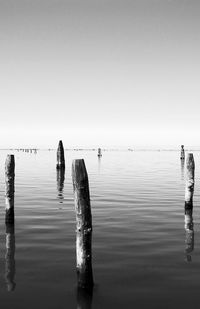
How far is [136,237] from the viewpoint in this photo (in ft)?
43.8

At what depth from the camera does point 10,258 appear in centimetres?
1092

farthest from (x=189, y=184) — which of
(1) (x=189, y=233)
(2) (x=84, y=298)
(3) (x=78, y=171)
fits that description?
(2) (x=84, y=298)

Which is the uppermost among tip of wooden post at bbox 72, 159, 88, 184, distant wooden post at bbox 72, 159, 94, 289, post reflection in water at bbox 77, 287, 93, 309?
tip of wooden post at bbox 72, 159, 88, 184

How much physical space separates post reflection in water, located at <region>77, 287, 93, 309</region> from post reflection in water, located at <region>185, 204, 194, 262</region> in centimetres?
347

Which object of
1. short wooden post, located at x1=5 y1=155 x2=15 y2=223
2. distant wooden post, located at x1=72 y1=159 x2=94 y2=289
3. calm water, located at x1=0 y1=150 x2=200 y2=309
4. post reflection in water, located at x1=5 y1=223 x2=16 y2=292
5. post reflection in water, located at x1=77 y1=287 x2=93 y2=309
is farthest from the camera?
short wooden post, located at x1=5 y1=155 x2=15 y2=223

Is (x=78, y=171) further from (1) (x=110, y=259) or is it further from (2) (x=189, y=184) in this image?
(2) (x=189, y=184)

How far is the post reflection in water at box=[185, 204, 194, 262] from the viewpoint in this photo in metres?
11.5

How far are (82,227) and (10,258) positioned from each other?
10.2ft

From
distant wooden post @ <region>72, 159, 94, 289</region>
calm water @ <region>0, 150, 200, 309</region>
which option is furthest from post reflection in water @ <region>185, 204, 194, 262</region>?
distant wooden post @ <region>72, 159, 94, 289</region>

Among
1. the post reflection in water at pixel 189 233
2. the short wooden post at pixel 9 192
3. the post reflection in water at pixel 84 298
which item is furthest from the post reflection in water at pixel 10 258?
the post reflection in water at pixel 189 233

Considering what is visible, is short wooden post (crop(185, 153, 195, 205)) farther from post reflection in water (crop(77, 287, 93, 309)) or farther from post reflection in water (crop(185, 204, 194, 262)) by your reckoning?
post reflection in water (crop(77, 287, 93, 309))

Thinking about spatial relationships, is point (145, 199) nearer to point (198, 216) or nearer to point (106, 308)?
point (198, 216)

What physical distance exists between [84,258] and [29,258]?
2720 millimetres

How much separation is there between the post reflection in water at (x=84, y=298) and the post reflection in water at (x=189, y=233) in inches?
137
